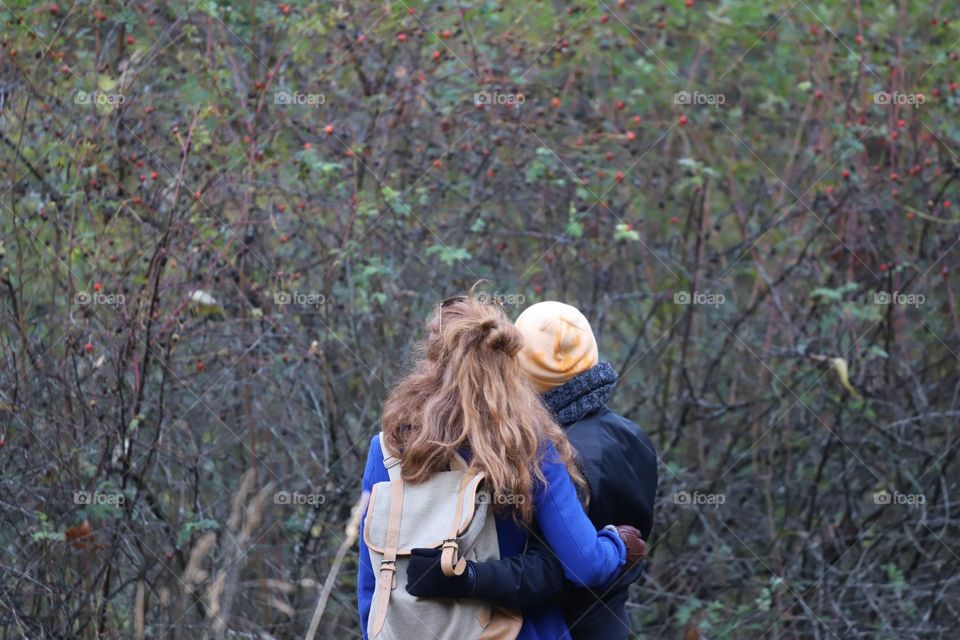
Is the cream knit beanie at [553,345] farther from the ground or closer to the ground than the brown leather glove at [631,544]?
farther from the ground

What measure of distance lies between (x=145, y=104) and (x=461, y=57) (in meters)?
1.60

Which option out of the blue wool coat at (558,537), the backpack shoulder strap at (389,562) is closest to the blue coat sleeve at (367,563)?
the blue wool coat at (558,537)

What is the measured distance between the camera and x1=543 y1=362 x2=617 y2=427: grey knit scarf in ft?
8.68

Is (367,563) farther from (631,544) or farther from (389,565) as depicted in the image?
(631,544)

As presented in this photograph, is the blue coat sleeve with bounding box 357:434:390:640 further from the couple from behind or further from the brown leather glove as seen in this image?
the brown leather glove

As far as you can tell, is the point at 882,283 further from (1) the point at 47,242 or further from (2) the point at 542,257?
(1) the point at 47,242

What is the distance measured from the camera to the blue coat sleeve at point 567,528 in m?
2.39

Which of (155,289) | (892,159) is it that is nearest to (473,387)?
(155,289)

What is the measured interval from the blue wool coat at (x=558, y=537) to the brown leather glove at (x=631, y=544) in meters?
0.03

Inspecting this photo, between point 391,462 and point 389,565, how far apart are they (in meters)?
0.23

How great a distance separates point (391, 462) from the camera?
2.43 m

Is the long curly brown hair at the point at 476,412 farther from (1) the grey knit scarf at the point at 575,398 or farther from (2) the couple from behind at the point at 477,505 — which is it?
(1) the grey knit scarf at the point at 575,398

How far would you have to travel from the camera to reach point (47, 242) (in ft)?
15.2

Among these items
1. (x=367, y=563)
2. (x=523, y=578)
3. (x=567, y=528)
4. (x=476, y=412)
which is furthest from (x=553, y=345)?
(x=367, y=563)
